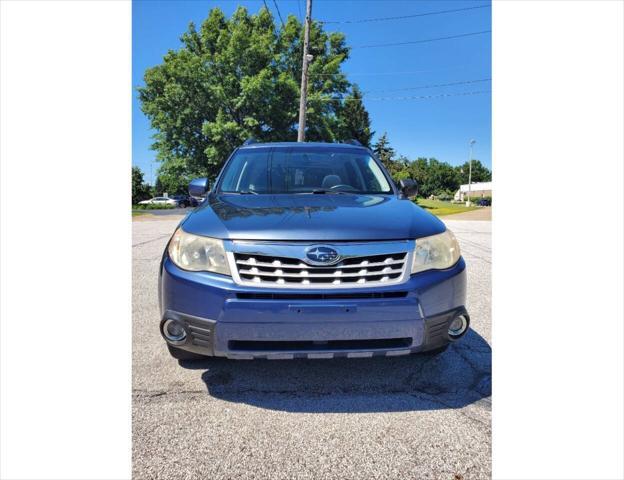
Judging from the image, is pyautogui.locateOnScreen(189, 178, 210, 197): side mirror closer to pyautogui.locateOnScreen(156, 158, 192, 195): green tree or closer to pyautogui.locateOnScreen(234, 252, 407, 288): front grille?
pyautogui.locateOnScreen(234, 252, 407, 288): front grille

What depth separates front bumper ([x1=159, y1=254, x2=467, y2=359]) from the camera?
176 cm

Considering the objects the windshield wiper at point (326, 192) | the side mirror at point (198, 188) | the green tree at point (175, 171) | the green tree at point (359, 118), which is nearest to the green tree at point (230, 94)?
the green tree at point (175, 171)

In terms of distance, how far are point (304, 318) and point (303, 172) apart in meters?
1.62

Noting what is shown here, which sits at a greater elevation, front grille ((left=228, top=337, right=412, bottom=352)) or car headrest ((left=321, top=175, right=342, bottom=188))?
car headrest ((left=321, top=175, right=342, bottom=188))

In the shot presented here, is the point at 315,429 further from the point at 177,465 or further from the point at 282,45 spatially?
the point at 282,45

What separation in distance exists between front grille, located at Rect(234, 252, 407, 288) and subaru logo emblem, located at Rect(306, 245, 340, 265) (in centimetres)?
3

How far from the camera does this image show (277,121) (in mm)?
21297

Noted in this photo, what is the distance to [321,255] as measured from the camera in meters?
1.81

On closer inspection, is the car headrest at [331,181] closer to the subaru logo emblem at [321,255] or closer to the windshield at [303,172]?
the windshield at [303,172]

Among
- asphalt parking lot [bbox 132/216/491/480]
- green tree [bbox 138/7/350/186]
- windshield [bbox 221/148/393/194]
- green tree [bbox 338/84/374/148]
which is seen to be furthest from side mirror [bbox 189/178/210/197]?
green tree [bbox 338/84/374/148]

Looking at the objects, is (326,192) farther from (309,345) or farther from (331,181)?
(309,345)

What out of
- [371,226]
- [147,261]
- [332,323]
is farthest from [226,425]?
[147,261]

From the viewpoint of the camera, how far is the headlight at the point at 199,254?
6.14 ft

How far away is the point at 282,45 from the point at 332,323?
2409cm
